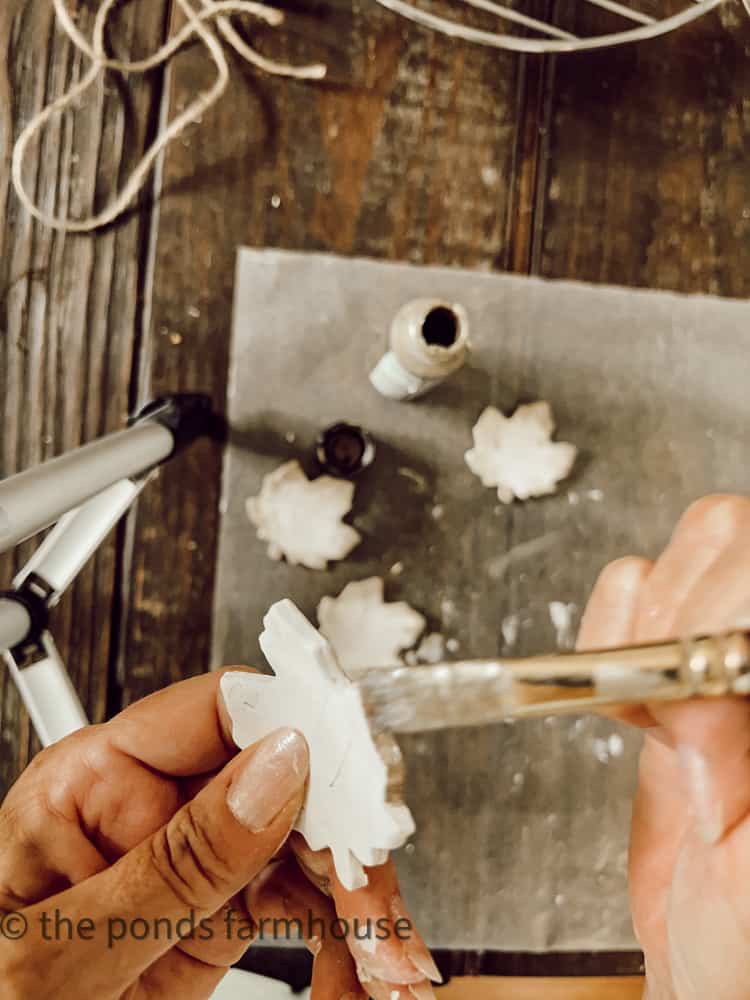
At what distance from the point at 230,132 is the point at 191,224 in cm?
8

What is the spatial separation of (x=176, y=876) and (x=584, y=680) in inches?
7.9

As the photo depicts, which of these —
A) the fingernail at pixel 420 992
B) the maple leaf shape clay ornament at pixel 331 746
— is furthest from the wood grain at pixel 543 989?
the maple leaf shape clay ornament at pixel 331 746

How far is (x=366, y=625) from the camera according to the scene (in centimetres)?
64

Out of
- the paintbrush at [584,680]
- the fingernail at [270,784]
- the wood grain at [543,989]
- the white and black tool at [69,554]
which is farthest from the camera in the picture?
the wood grain at [543,989]

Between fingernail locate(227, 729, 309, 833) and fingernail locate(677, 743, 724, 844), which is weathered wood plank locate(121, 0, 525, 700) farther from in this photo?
fingernail locate(677, 743, 724, 844)

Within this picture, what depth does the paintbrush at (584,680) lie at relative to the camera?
252 millimetres

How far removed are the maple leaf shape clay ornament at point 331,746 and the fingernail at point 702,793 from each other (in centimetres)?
11

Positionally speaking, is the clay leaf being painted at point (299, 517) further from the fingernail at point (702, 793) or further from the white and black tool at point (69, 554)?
the fingernail at point (702, 793)

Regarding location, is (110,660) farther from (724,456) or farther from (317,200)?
(724,456)

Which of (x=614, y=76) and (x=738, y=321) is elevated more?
(x=614, y=76)

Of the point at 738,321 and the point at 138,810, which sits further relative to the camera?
the point at 738,321

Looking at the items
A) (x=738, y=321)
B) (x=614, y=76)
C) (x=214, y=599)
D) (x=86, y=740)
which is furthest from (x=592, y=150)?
(x=86, y=740)

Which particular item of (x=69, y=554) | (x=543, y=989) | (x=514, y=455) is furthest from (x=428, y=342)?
(x=543, y=989)

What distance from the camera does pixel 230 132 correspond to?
0.64 m
